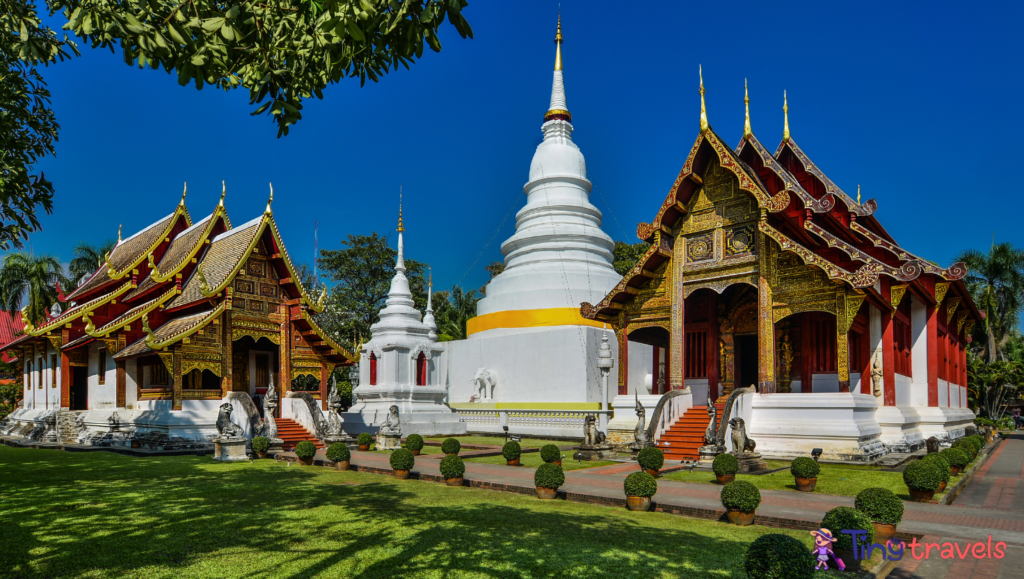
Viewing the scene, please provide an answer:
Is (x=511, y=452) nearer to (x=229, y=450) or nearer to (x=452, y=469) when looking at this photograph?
(x=452, y=469)

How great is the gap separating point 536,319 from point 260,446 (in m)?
14.0

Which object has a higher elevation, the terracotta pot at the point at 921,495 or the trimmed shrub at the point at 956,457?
the trimmed shrub at the point at 956,457

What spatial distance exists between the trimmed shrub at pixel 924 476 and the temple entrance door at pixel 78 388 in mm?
26335

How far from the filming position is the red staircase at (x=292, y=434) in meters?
19.5

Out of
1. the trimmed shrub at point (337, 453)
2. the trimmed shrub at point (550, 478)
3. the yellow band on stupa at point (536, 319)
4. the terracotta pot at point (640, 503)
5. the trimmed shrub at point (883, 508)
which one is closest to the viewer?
the trimmed shrub at point (883, 508)

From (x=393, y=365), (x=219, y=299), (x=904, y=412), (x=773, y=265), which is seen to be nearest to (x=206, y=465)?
(x=219, y=299)

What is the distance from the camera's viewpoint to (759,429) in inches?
639

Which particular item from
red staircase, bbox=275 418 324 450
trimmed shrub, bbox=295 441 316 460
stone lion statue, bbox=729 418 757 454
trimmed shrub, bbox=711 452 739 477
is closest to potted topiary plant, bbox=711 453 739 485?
trimmed shrub, bbox=711 452 739 477

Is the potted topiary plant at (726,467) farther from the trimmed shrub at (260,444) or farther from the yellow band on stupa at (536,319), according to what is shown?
the yellow band on stupa at (536,319)

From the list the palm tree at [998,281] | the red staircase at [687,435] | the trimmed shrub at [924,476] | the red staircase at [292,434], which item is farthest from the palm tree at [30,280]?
the palm tree at [998,281]

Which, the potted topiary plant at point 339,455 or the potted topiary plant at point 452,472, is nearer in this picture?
the potted topiary plant at point 452,472

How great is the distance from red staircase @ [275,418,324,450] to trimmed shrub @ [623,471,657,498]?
12.1m

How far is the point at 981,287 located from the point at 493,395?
3086 cm

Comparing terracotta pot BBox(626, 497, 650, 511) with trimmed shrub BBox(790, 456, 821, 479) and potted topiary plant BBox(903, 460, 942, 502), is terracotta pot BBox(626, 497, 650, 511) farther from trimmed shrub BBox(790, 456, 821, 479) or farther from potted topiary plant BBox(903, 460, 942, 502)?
potted topiary plant BBox(903, 460, 942, 502)
